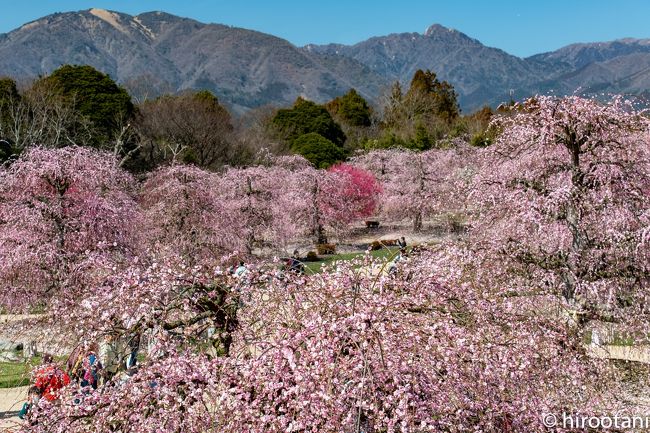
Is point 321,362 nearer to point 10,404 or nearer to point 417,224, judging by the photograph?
point 10,404

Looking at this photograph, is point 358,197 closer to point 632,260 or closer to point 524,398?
point 632,260

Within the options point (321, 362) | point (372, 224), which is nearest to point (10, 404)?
point (321, 362)

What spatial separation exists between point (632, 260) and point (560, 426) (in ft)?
13.7

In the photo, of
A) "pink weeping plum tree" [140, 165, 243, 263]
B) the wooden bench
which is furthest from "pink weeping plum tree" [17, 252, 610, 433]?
the wooden bench

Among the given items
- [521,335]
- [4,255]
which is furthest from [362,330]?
[4,255]

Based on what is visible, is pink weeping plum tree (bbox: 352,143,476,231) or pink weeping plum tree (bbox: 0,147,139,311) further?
pink weeping plum tree (bbox: 352,143,476,231)

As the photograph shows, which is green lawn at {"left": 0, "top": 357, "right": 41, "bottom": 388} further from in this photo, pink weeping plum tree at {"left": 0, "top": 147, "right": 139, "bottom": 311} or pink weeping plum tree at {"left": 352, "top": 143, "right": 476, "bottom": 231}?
pink weeping plum tree at {"left": 352, "top": 143, "right": 476, "bottom": 231}

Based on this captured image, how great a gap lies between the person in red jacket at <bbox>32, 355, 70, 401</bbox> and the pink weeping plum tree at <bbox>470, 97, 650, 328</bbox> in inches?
215

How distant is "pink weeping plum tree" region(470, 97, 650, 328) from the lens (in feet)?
29.1

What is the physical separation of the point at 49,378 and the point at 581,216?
23.8 feet

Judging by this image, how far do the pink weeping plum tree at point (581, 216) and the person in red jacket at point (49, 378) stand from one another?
547 cm

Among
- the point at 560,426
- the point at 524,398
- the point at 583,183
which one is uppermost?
the point at 583,183

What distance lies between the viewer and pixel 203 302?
234 inches

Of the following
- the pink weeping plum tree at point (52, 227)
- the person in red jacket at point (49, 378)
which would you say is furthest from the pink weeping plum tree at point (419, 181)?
the person in red jacket at point (49, 378)
